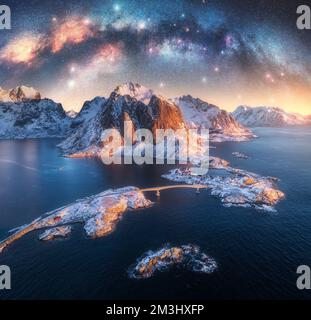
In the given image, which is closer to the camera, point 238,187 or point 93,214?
point 93,214

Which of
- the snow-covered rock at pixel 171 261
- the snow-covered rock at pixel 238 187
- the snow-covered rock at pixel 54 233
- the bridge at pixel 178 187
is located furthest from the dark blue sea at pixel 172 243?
the bridge at pixel 178 187

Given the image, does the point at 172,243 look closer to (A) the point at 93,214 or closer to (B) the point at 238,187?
(A) the point at 93,214

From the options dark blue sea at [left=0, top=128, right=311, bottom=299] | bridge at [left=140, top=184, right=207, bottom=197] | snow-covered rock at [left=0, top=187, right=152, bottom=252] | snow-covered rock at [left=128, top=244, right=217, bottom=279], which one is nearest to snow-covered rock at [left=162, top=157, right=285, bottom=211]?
dark blue sea at [left=0, top=128, right=311, bottom=299]

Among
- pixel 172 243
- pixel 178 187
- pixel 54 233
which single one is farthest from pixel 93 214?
pixel 178 187

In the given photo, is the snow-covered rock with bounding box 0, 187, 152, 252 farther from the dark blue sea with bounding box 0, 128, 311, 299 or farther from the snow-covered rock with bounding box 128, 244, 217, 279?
the snow-covered rock with bounding box 128, 244, 217, 279

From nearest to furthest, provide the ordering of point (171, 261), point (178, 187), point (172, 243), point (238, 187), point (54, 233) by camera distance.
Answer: point (171, 261) → point (172, 243) → point (54, 233) → point (238, 187) → point (178, 187)

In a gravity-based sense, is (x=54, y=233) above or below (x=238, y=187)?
below
